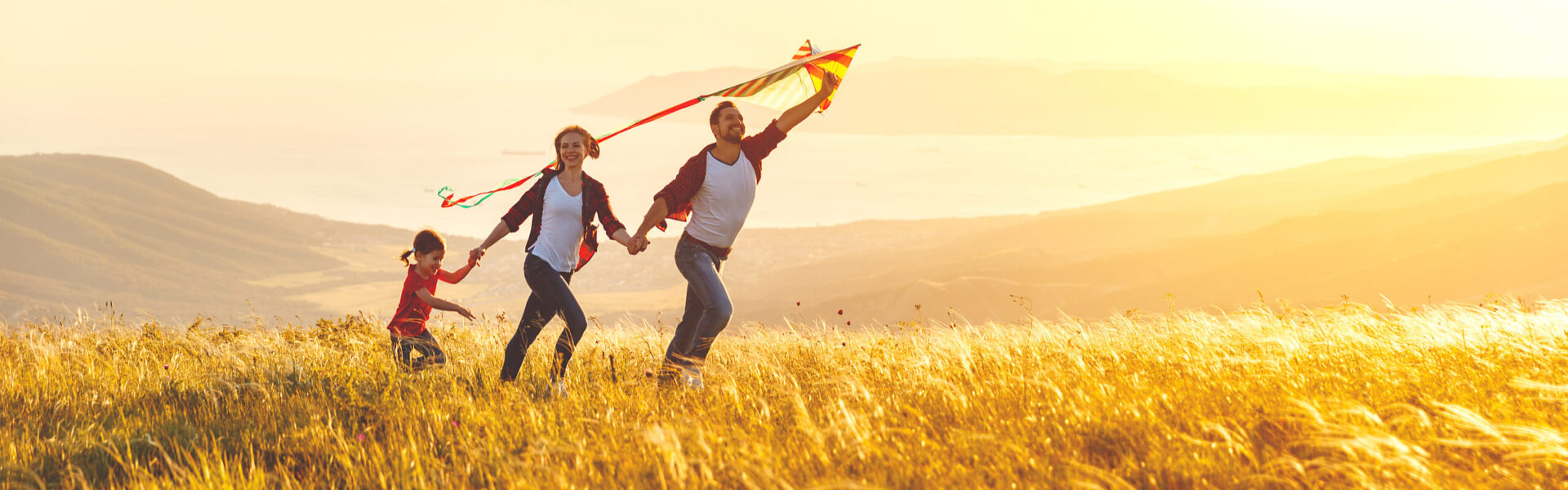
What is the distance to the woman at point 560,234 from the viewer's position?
581 cm

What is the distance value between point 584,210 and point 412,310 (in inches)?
53.5

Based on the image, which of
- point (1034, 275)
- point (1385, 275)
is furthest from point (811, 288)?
point (1385, 275)

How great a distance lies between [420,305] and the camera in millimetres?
6348

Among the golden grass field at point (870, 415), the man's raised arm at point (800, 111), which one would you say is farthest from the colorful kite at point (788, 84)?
the golden grass field at point (870, 415)

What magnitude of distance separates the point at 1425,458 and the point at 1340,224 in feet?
258

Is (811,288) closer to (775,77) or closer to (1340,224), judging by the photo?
(1340,224)

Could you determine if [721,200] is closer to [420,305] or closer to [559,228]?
[559,228]

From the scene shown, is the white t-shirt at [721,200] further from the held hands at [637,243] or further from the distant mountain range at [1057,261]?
the distant mountain range at [1057,261]

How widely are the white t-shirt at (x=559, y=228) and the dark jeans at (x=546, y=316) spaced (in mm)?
53

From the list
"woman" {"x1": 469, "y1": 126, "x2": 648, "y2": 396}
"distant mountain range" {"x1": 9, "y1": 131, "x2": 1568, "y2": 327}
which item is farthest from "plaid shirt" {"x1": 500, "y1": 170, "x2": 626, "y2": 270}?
"distant mountain range" {"x1": 9, "y1": 131, "x2": 1568, "y2": 327}

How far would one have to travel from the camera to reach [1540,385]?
4.12m

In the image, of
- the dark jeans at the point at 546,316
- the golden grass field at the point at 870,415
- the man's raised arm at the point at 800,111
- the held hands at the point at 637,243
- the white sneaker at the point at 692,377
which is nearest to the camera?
the golden grass field at the point at 870,415

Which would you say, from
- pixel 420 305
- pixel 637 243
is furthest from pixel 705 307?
pixel 420 305

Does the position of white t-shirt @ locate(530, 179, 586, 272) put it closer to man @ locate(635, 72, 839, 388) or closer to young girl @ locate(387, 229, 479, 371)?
man @ locate(635, 72, 839, 388)
